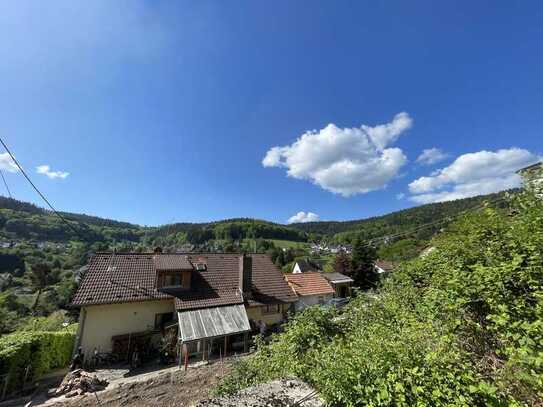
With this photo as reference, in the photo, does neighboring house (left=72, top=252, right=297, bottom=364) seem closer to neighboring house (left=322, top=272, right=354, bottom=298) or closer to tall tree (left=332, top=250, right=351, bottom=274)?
neighboring house (left=322, top=272, right=354, bottom=298)

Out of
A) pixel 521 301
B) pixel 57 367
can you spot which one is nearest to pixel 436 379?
pixel 521 301

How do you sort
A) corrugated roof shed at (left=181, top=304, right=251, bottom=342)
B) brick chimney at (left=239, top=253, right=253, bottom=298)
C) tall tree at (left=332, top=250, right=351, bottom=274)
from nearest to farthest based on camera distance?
corrugated roof shed at (left=181, top=304, right=251, bottom=342) < brick chimney at (left=239, top=253, right=253, bottom=298) < tall tree at (left=332, top=250, right=351, bottom=274)

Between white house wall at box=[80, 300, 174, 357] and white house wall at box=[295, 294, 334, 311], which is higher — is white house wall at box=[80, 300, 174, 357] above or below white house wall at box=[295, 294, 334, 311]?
above

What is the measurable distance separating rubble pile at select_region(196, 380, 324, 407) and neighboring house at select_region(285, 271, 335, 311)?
22.0 meters

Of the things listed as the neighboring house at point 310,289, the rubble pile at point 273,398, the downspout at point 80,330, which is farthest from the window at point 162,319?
the rubble pile at point 273,398

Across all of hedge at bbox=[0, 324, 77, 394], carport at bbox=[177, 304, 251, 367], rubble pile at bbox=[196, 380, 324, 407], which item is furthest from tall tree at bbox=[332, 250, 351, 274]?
rubble pile at bbox=[196, 380, 324, 407]

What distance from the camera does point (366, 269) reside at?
110 feet

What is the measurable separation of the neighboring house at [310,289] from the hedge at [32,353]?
689 inches

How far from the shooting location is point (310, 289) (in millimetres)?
A: 25266

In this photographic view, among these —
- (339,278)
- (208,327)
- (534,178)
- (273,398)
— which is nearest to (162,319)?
(208,327)

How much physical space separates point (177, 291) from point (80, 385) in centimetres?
681

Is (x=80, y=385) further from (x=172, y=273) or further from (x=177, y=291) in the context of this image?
(x=172, y=273)

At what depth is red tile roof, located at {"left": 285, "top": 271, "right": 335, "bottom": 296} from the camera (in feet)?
81.7

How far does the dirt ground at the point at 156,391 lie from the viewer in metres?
8.54
